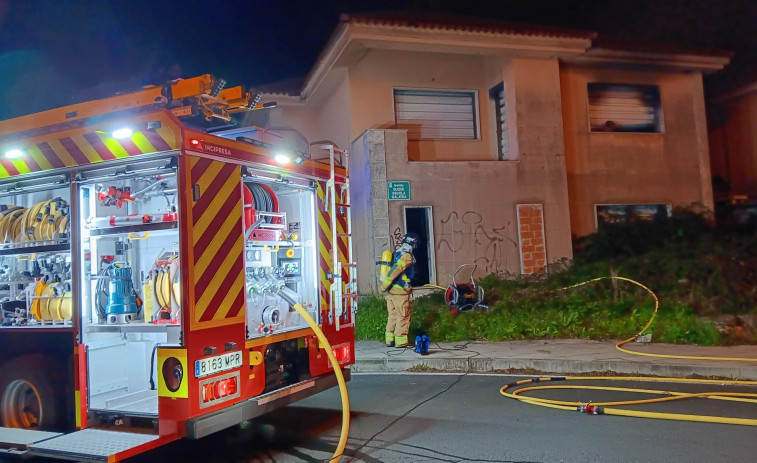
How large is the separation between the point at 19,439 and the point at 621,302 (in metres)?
9.00

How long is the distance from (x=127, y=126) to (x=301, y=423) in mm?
3325

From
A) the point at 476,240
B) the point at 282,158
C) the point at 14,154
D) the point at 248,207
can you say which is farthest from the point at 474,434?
the point at 476,240

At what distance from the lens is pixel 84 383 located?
4879mm

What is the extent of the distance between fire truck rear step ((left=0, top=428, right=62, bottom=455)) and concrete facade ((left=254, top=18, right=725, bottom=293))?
27.3 ft

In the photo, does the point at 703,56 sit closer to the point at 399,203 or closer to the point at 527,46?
the point at 527,46

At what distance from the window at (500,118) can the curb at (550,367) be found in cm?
698

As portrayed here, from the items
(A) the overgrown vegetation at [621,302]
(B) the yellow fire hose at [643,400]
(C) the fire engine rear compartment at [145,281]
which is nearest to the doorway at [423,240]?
(A) the overgrown vegetation at [621,302]

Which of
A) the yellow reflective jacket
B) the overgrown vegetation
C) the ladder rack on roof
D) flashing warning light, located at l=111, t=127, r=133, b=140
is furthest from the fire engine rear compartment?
the overgrown vegetation

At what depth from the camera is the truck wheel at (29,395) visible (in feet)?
16.4

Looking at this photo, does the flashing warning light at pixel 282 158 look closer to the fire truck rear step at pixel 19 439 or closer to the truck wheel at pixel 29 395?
the truck wheel at pixel 29 395

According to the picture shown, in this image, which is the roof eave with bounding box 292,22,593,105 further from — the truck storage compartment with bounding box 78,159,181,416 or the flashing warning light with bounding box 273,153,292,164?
the truck storage compartment with bounding box 78,159,181,416

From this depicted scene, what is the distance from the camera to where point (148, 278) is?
204 inches

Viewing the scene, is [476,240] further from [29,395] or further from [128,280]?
[29,395]

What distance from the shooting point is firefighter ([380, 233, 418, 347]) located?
9.66 meters
